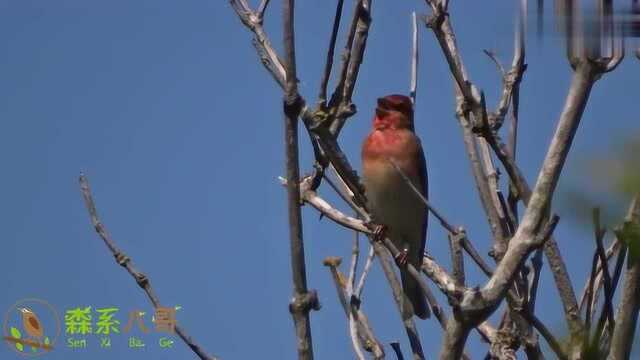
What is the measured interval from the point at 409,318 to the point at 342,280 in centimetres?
75

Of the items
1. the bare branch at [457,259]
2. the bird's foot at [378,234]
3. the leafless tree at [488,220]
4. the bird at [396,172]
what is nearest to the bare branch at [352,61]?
the leafless tree at [488,220]

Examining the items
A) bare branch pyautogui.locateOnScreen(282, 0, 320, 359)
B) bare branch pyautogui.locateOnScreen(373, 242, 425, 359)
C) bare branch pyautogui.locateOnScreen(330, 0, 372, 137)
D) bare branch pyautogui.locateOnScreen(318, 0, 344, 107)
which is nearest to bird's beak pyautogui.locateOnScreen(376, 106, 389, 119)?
bare branch pyautogui.locateOnScreen(373, 242, 425, 359)

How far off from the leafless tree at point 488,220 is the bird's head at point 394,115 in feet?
7.96

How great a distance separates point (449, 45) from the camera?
12.1 ft

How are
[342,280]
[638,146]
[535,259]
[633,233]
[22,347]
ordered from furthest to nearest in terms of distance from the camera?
[22,347], [342,280], [535,259], [633,233], [638,146]

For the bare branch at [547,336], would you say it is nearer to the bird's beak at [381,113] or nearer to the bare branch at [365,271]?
the bare branch at [365,271]

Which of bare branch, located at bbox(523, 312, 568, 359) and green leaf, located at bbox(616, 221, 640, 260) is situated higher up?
bare branch, located at bbox(523, 312, 568, 359)

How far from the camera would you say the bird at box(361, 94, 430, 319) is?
6.43 m

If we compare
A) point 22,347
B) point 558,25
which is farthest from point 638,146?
point 22,347

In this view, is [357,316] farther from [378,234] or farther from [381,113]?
[381,113]

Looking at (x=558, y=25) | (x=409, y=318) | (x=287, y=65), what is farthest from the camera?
(x=409, y=318)

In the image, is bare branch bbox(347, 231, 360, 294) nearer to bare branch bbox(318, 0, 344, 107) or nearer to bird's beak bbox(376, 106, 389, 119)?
bare branch bbox(318, 0, 344, 107)

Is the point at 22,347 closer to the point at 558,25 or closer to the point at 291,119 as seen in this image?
the point at 291,119

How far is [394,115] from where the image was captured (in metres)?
6.82
